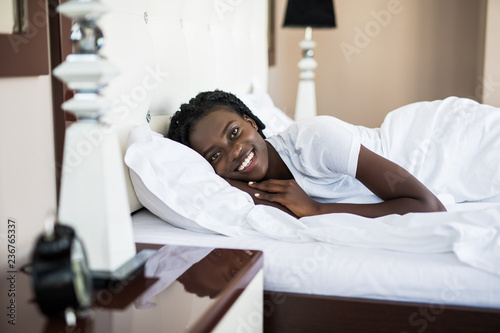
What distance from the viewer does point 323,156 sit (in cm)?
139

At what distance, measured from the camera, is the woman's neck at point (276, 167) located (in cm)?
153

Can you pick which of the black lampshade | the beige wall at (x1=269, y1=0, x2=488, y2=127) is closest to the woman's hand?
the black lampshade

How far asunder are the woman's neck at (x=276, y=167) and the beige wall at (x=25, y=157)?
0.65m

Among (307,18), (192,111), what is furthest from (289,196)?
(307,18)

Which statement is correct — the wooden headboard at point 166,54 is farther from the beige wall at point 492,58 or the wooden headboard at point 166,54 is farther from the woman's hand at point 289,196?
the beige wall at point 492,58

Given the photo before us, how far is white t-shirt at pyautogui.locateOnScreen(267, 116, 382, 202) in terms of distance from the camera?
4.44 feet

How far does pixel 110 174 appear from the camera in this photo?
2.50ft

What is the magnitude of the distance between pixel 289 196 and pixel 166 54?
0.59m

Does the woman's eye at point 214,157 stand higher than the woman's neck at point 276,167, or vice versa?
the woman's eye at point 214,157

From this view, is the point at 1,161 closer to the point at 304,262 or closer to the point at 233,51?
the point at 304,262

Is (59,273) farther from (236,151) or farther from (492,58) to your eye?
(492,58)

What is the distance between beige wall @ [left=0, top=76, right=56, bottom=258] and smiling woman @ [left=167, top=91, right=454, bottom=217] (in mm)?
491

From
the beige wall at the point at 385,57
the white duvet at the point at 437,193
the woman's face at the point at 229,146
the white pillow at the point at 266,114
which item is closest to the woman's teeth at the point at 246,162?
the woman's face at the point at 229,146

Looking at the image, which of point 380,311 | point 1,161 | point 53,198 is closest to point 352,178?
point 380,311
